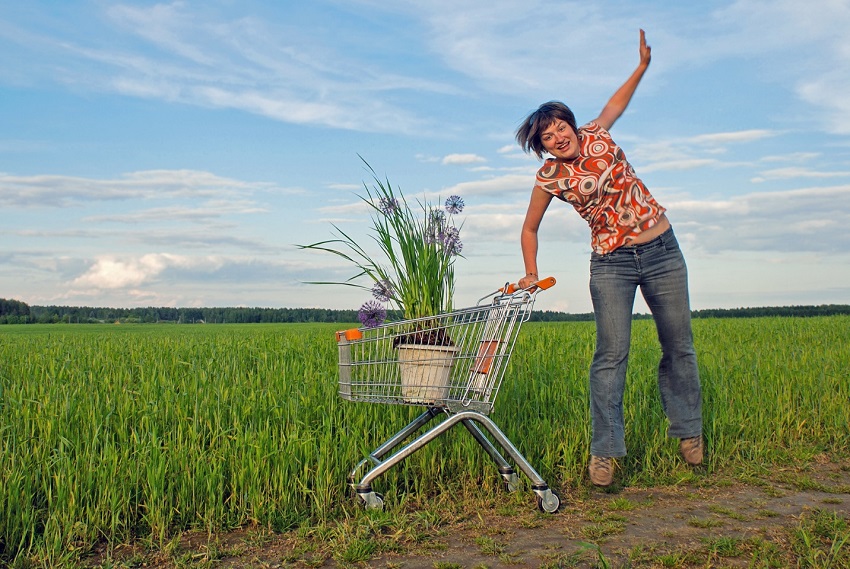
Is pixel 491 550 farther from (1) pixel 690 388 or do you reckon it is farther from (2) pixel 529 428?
(1) pixel 690 388

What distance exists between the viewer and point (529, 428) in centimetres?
509

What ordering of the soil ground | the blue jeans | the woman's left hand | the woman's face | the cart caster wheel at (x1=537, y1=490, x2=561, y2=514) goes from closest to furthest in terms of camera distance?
the soil ground, the cart caster wheel at (x1=537, y1=490, x2=561, y2=514), the woman's face, the blue jeans, the woman's left hand

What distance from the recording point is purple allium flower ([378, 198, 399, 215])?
470cm

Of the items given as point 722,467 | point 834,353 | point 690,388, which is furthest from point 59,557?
point 834,353

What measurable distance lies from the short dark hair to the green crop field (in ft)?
6.33

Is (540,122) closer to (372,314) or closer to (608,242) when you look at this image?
(608,242)

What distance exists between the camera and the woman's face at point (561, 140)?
4.26 m

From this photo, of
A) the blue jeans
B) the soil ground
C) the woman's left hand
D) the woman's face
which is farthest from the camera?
the woman's left hand

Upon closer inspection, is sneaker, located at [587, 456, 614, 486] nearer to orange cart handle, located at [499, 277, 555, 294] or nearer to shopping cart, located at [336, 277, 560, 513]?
shopping cart, located at [336, 277, 560, 513]

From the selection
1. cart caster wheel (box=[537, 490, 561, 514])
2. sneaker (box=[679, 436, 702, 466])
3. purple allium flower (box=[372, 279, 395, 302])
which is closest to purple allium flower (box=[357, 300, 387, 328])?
purple allium flower (box=[372, 279, 395, 302])

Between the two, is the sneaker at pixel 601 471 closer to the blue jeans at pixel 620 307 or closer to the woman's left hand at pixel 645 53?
the blue jeans at pixel 620 307

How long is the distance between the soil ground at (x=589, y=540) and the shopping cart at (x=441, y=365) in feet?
1.42

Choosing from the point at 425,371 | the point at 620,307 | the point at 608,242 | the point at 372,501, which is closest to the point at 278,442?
the point at 372,501

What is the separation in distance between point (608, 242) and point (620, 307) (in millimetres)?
411
